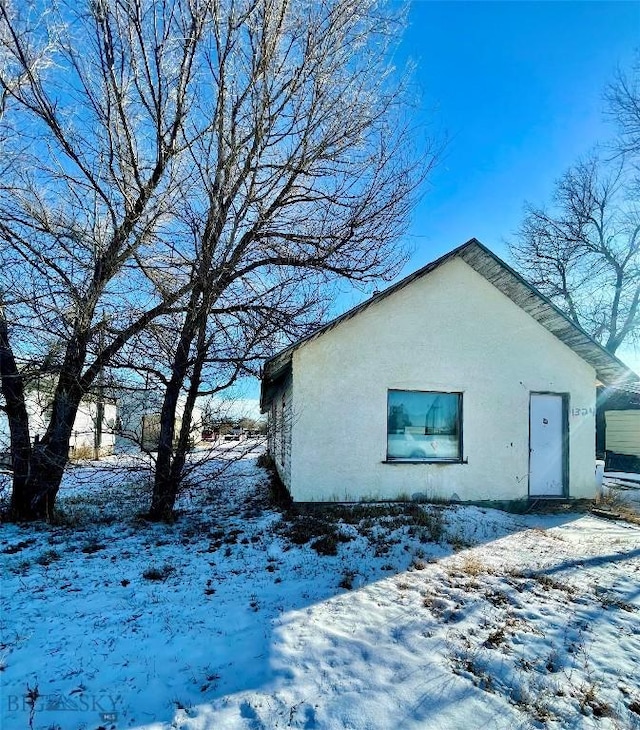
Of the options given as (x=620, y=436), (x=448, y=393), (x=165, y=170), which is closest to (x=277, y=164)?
(x=165, y=170)

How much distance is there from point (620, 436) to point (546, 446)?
13198 mm

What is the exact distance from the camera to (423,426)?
8359 millimetres

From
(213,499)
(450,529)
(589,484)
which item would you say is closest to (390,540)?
(450,529)

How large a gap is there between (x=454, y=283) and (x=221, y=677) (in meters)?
7.64

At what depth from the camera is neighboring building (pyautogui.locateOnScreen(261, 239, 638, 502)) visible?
25.5 ft

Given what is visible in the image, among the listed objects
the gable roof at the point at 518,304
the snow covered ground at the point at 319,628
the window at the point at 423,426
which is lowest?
the snow covered ground at the point at 319,628

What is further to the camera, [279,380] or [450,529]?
[279,380]

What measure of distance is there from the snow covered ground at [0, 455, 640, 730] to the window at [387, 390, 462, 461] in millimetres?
1702

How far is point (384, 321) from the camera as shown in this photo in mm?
8180

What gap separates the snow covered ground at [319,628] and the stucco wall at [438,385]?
4.44 feet

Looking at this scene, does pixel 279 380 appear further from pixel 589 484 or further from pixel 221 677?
pixel 221 677

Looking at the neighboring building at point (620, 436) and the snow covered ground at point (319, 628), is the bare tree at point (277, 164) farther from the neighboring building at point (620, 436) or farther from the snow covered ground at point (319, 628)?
the neighboring building at point (620, 436)

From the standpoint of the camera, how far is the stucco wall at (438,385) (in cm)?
775

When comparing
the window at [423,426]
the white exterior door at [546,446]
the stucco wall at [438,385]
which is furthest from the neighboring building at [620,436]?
the window at [423,426]
